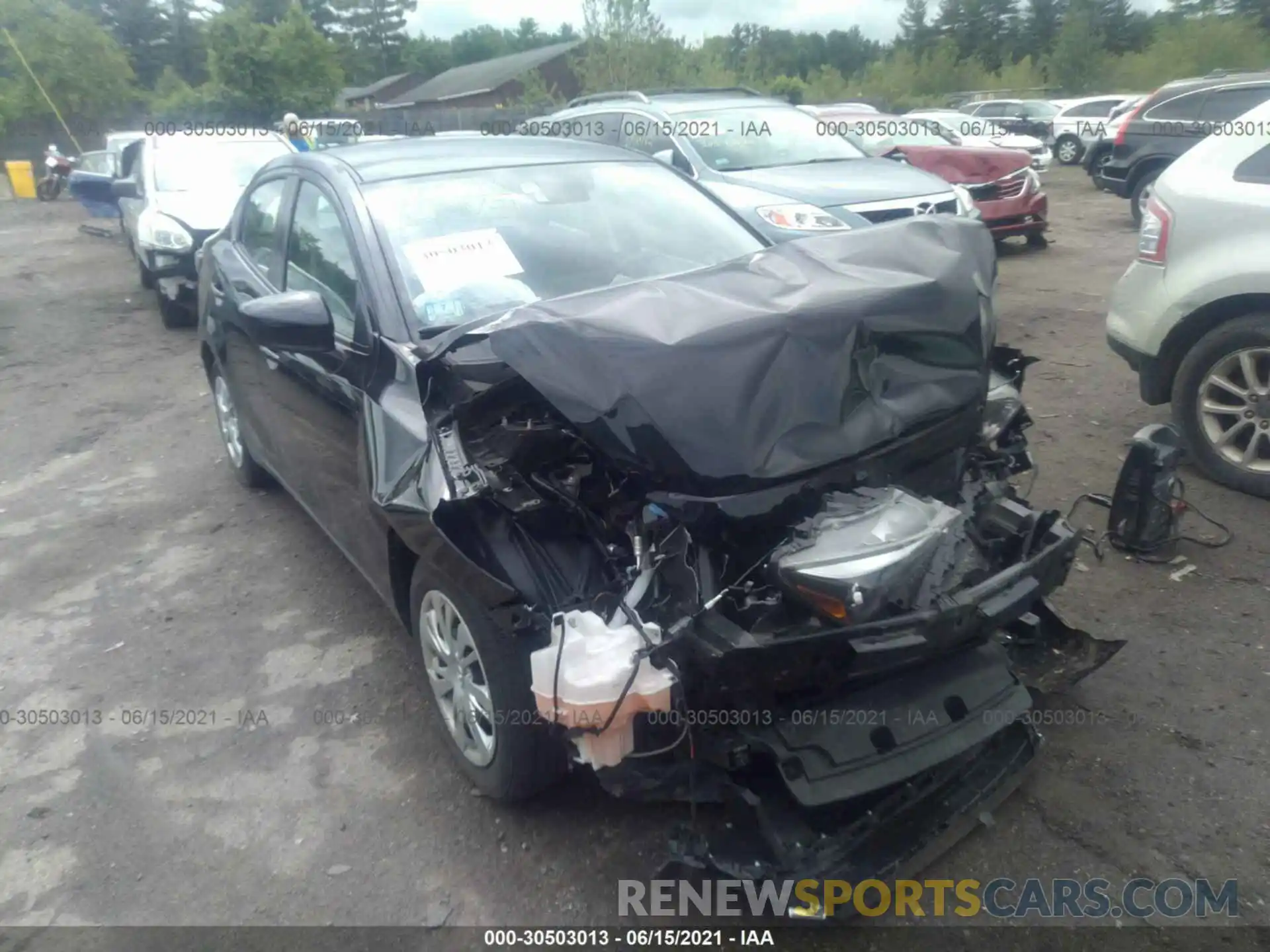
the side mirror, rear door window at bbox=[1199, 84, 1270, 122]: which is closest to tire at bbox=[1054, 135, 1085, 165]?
rear door window at bbox=[1199, 84, 1270, 122]

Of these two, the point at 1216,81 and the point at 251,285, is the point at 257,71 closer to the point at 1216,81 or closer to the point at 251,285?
the point at 1216,81

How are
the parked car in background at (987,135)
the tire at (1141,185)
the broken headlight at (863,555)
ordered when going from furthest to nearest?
the parked car in background at (987,135) → the tire at (1141,185) → the broken headlight at (863,555)

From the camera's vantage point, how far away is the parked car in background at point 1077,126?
23.2 meters

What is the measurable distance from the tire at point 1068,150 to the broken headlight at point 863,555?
24342 millimetres

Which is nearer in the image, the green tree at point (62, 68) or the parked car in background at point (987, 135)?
the parked car in background at point (987, 135)

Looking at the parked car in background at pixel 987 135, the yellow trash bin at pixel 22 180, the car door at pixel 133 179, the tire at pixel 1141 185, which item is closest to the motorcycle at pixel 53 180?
the yellow trash bin at pixel 22 180

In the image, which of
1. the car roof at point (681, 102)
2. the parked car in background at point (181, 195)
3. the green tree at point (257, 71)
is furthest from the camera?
the green tree at point (257, 71)

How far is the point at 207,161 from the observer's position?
407 inches

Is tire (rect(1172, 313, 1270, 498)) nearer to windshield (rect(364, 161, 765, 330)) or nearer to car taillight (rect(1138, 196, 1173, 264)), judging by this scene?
car taillight (rect(1138, 196, 1173, 264))

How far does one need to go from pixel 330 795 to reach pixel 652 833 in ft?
3.56

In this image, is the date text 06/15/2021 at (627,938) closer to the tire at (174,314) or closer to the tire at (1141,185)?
the tire at (174,314)

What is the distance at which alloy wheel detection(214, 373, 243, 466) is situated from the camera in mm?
5426

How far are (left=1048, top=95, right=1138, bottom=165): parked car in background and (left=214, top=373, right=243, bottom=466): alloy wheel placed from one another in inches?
892

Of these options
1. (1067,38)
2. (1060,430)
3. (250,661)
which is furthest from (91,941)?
(1067,38)
